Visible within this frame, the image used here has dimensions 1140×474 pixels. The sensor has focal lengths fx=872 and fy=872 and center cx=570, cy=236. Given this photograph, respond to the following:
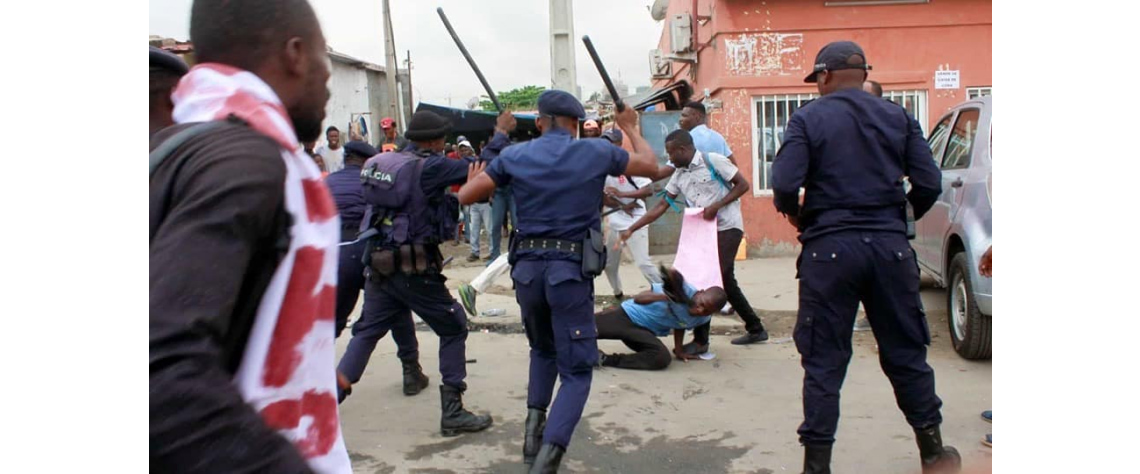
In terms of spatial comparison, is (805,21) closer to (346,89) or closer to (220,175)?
(346,89)

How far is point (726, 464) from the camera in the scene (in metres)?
3.91

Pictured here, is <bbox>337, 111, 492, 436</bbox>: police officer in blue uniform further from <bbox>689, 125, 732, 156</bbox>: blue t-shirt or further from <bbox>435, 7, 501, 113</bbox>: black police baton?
<bbox>689, 125, 732, 156</bbox>: blue t-shirt

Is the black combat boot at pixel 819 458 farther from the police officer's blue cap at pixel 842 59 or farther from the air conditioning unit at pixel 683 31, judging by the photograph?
the air conditioning unit at pixel 683 31

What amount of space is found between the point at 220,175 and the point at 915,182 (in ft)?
9.90

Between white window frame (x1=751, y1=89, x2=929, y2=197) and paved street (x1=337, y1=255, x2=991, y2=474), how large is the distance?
416 centimetres

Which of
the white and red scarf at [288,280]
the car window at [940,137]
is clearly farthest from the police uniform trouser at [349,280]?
the car window at [940,137]

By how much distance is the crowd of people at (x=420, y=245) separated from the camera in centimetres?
105

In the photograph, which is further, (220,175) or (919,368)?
(919,368)

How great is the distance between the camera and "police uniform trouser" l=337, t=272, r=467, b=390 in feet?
14.2

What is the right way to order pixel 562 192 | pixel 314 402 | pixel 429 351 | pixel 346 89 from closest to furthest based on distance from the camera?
pixel 314 402 < pixel 346 89 < pixel 562 192 < pixel 429 351

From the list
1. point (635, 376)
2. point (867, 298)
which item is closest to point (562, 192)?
point (867, 298)

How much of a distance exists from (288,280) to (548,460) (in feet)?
8.61

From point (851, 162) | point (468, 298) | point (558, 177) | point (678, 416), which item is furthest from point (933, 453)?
point (468, 298)

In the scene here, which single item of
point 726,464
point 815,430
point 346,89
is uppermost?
point 346,89
